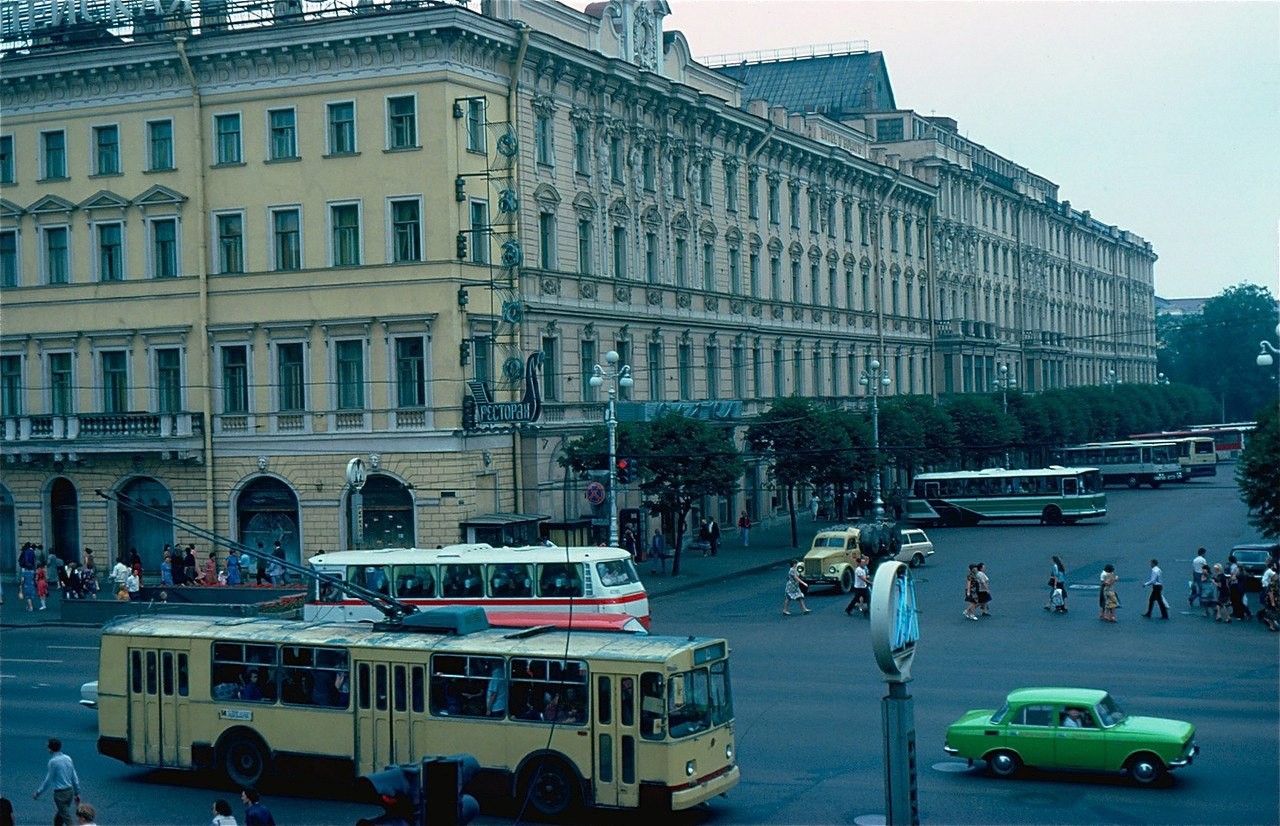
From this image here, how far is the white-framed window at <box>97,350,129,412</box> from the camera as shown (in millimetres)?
48094

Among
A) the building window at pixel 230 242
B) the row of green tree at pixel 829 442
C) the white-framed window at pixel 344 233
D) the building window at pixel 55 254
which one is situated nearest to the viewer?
the white-framed window at pixel 344 233

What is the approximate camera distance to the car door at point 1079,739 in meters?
19.3

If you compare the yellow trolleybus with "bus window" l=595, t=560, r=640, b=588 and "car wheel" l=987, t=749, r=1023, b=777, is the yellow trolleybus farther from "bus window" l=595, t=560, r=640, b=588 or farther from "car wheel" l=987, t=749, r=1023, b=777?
"bus window" l=595, t=560, r=640, b=588

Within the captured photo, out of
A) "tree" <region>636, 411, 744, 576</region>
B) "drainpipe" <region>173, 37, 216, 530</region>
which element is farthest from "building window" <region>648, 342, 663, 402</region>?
"drainpipe" <region>173, 37, 216, 530</region>

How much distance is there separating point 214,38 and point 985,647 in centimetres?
2988

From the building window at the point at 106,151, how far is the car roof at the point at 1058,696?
123 ft

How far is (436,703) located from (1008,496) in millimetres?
50528

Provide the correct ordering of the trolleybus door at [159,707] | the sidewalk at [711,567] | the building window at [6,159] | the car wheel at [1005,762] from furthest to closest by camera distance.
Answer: the building window at [6,159], the sidewalk at [711,567], the trolleybus door at [159,707], the car wheel at [1005,762]

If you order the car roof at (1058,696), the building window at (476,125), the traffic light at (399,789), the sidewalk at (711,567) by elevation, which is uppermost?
the building window at (476,125)

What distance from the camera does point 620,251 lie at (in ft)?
175

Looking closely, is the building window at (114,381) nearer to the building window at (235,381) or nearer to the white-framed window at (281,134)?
the building window at (235,381)

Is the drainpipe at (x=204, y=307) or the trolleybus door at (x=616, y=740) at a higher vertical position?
the drainpipe at (x=204, y=307)

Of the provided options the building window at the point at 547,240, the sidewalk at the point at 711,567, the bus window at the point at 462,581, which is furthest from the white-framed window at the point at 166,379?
the bus window at the point at 462,581

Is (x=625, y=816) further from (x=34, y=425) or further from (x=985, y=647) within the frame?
(x=34, y=425)
